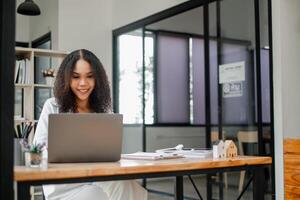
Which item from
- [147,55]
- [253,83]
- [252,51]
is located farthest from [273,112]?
[147,55]

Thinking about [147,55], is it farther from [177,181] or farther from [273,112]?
[177,181]

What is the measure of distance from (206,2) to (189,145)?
1783 millimetres

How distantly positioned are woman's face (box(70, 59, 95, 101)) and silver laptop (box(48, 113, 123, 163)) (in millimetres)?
577

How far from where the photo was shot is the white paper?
3.82m

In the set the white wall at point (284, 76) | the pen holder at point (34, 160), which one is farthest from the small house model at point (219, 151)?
the white wall at point (284, 76)

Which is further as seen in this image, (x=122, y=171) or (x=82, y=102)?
(x=82, y=102)

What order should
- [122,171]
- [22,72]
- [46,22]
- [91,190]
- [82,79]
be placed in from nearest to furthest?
[122,171] < [91,190] < [82,79] < [22,72] < [46,22]

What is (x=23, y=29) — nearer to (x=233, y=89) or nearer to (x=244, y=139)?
(x=233, y=89)

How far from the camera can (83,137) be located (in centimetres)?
155

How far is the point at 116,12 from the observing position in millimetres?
5746

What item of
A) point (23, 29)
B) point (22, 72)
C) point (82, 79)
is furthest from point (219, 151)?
point (23, 29)

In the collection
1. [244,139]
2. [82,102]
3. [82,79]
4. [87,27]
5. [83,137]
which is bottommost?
[244,139]

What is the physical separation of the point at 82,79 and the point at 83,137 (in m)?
0.62

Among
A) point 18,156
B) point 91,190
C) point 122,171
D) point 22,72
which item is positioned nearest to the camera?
point 122,171
